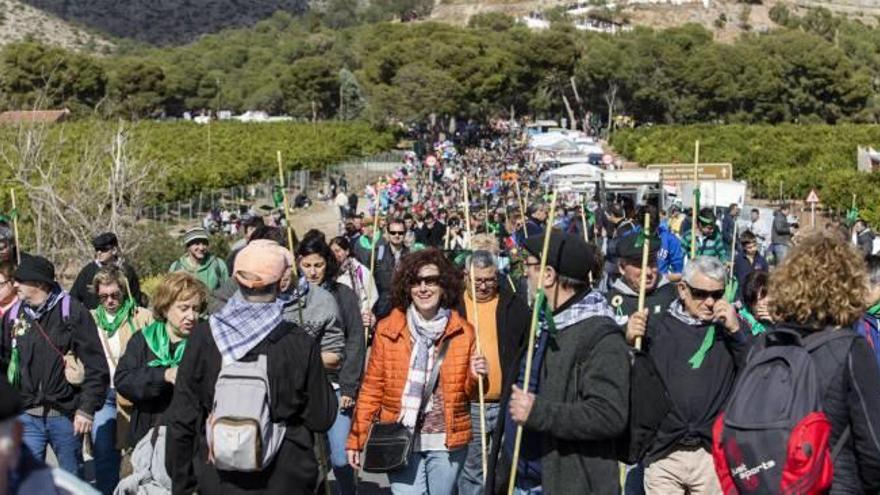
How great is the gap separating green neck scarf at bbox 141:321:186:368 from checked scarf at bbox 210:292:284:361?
69.3 inches

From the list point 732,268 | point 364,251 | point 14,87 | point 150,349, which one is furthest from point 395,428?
point 14,87

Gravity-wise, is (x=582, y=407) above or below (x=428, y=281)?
below

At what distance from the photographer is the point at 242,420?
4.59 meters

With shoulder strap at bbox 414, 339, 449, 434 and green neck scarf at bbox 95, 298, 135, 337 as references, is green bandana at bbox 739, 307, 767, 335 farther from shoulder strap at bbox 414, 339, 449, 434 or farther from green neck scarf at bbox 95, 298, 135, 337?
green neck scarf at bbox 95, 298, 135, 337

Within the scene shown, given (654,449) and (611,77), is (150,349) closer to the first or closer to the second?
(654,449)

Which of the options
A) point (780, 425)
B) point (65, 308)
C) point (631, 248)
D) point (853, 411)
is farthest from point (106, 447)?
point (853, 411)

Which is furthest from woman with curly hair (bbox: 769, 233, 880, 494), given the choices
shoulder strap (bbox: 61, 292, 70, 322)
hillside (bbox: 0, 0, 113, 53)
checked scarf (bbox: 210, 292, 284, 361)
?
hillside (bbox: 0, 0, 113, 53)

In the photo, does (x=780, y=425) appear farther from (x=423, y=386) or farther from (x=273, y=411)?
(x=423, y=386)

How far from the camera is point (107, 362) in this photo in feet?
24.0

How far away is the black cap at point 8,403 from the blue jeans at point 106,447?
506cm

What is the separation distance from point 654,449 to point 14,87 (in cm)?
9543

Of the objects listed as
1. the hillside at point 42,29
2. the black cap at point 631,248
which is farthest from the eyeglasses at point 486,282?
the hillside at point 42,29

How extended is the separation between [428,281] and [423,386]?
48 cm

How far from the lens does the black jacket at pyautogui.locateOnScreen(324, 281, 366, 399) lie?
734cm
